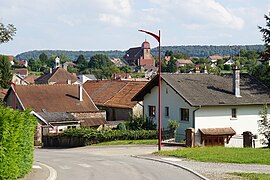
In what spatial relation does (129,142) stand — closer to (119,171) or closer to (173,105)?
(173,105)

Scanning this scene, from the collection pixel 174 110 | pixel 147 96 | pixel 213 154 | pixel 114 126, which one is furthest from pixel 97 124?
pixel 213 154

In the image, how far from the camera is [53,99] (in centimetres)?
6031

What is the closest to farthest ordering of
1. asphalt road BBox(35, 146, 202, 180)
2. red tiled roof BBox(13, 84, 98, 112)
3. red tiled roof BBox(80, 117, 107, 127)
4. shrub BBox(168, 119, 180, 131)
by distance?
asphalt road BBox(35, 146, 202, 180) < shrub BBox(168, 119, 180, 131) < red tiled roof BBox(80, 117, 107, 127) < red tiled roof BBox(13, 84, 98, 112)

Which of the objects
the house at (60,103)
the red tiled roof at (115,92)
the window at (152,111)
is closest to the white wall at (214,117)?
the window at (152,111)

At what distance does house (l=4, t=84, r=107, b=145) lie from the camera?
56062 millimetres

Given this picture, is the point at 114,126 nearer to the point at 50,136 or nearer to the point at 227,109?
the point at 50,136

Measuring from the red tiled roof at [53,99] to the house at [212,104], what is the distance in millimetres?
11751

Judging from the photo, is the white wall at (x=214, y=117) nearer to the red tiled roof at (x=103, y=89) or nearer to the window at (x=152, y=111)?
the window at (x=152, y=111)

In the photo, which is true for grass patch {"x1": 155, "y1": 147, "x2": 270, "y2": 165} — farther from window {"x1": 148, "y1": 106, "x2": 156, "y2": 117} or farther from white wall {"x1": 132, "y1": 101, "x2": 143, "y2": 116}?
white wall {"x1": 132, "y1": 101, "x2": 143, "y2": 116}

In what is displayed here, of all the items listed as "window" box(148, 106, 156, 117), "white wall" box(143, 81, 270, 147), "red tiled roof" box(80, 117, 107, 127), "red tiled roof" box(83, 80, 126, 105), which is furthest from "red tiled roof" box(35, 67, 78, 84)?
"white wall" box(143, 81, 270, 147)

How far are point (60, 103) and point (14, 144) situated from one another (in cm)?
4244

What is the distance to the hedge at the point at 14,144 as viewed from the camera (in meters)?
16.4

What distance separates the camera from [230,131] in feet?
147

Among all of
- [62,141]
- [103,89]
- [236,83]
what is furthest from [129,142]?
[103,89]
